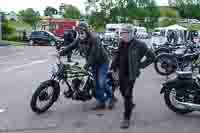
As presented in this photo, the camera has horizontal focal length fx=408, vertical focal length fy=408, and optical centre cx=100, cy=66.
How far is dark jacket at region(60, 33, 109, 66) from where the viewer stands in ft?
25.2

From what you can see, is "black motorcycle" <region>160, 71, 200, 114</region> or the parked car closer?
"black motorcycle" <region>160, 71, 200, 114</region>

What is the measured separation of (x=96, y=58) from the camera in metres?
7.71

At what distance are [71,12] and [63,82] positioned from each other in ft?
257

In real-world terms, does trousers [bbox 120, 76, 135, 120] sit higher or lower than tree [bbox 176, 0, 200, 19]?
lower

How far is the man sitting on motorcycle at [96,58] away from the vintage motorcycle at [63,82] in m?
0.13

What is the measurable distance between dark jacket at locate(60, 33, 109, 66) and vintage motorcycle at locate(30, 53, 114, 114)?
233 mm

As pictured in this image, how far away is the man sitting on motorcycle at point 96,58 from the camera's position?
7.69 m

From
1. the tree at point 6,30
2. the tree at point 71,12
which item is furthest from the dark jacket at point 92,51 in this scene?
the tree at point 71,12

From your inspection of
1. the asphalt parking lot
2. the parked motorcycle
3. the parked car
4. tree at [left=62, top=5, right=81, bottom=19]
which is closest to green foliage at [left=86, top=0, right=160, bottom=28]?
tree at [left=62, top=5, right=81, bottom=19]

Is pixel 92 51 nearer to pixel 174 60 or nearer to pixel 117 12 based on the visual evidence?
pixel 174 60

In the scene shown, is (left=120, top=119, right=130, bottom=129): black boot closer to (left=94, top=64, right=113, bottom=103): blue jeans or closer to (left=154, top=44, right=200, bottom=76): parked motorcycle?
(left=94, top=64, right=113, bottom=103): blue jeans

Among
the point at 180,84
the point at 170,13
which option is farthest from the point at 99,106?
the point at 170,13

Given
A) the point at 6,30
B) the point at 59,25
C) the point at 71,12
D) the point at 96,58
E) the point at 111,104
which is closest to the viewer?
the point at 96,58

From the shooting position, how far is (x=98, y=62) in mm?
7773
